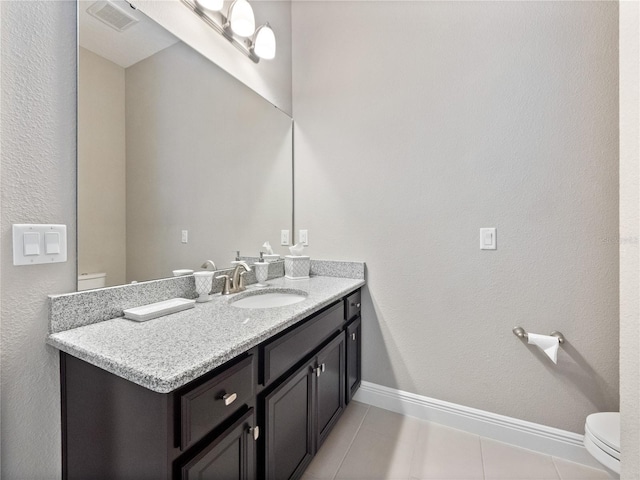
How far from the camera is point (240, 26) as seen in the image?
1.56 meters

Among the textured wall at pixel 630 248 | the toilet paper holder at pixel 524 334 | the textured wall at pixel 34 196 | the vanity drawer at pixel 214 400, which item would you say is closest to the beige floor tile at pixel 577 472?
the toilet paper holder at pixel 524 334

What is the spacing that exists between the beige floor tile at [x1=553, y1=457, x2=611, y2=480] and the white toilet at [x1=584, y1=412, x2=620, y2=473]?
1.03 feet

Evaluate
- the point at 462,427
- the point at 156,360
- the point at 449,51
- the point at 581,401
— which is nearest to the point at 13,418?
the point at 156,360

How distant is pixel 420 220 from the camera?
1725mm

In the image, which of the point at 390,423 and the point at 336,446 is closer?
the point at 336,446

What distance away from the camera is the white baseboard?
4.72ft

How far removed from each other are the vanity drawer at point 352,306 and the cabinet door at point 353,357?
5 cm

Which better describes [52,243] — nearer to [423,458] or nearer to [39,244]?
[39,244]

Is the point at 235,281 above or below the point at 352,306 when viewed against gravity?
above

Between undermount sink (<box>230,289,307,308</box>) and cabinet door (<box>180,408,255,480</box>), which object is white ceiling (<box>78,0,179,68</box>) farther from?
cabinet door (<box>180,408,255,480</box>)

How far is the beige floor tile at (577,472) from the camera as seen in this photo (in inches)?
52.4

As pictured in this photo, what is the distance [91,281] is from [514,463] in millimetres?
2025

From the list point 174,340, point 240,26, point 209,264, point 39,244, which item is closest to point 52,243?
point 39,244

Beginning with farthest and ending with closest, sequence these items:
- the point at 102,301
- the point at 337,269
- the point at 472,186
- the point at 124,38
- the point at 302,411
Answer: the point at 337,269, the point at 472,186, the point at 302,411, the point at 124,38, the point at 102,301
